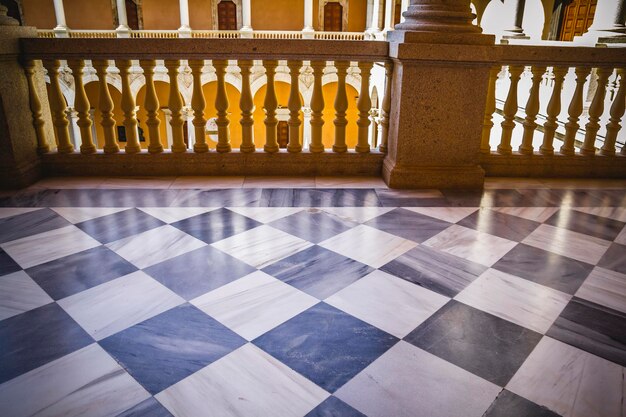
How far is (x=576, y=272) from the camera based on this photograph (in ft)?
7.39

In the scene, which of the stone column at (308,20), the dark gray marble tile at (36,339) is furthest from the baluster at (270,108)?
the stone column at (308,20)

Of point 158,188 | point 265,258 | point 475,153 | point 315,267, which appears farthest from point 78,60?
point 475,153

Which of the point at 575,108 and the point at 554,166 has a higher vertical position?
the point at 575,108

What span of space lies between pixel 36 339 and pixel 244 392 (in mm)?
808

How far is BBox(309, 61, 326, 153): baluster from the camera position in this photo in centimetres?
350

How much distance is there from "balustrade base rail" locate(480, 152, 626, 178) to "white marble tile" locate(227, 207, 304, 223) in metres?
1.75

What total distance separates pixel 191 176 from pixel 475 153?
2124 mm

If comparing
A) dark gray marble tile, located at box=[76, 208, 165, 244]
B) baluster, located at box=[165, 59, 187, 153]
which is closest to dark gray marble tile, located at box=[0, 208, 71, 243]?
dark gray marble tile, located at box=[76, 208, 165, 244]

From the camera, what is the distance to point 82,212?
293cm

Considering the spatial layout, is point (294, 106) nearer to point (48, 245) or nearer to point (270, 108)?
point (270, 108)

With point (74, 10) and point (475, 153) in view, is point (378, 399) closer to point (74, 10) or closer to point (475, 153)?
point (475, 153)

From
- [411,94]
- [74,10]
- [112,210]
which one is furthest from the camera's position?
[74,10]

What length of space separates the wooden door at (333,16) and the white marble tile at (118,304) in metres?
24.7

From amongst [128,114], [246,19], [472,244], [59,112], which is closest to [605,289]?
[472,244]
